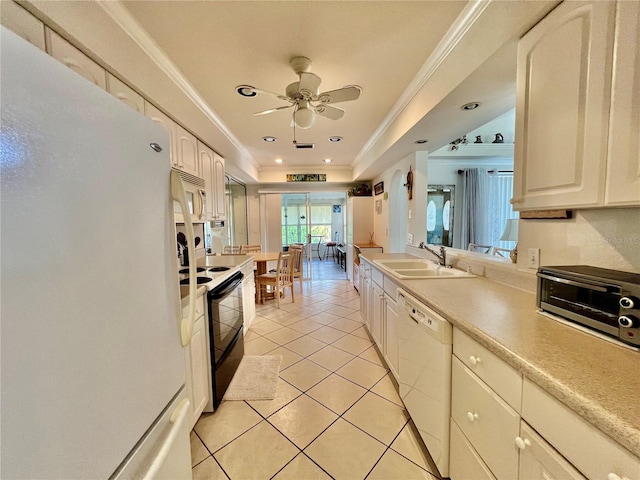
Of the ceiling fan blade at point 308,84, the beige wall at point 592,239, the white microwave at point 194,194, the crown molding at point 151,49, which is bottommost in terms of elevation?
the beige wall at point 592,239

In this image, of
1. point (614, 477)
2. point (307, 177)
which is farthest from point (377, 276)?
point (307, 177)

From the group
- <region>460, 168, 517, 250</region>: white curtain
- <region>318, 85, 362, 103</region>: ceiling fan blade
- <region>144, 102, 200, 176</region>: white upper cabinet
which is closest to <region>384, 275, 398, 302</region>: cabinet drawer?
<region>318, 85, 362, 103</region>: ceiling fan blade

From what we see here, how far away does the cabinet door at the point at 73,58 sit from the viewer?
3.83ft

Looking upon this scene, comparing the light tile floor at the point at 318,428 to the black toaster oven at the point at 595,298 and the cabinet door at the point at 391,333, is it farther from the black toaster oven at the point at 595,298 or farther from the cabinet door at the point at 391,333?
the black toaster oven at the point at 595,298

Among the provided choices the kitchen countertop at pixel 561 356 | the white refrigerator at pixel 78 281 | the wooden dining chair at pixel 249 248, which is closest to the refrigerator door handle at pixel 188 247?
the white refrigerator at pixel 78 281

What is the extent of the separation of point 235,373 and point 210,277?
947mm

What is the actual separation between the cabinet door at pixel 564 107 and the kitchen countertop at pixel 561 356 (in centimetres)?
52

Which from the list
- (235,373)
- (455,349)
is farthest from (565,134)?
(235,373)

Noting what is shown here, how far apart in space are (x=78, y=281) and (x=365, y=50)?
2.05m

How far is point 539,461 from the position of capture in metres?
0.76

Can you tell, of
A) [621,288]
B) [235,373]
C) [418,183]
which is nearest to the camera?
[621,288]

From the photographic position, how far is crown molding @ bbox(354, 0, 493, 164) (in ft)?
4.59

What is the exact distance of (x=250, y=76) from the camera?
2.09 meters

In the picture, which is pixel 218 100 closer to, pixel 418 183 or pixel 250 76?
pixel 250 76
